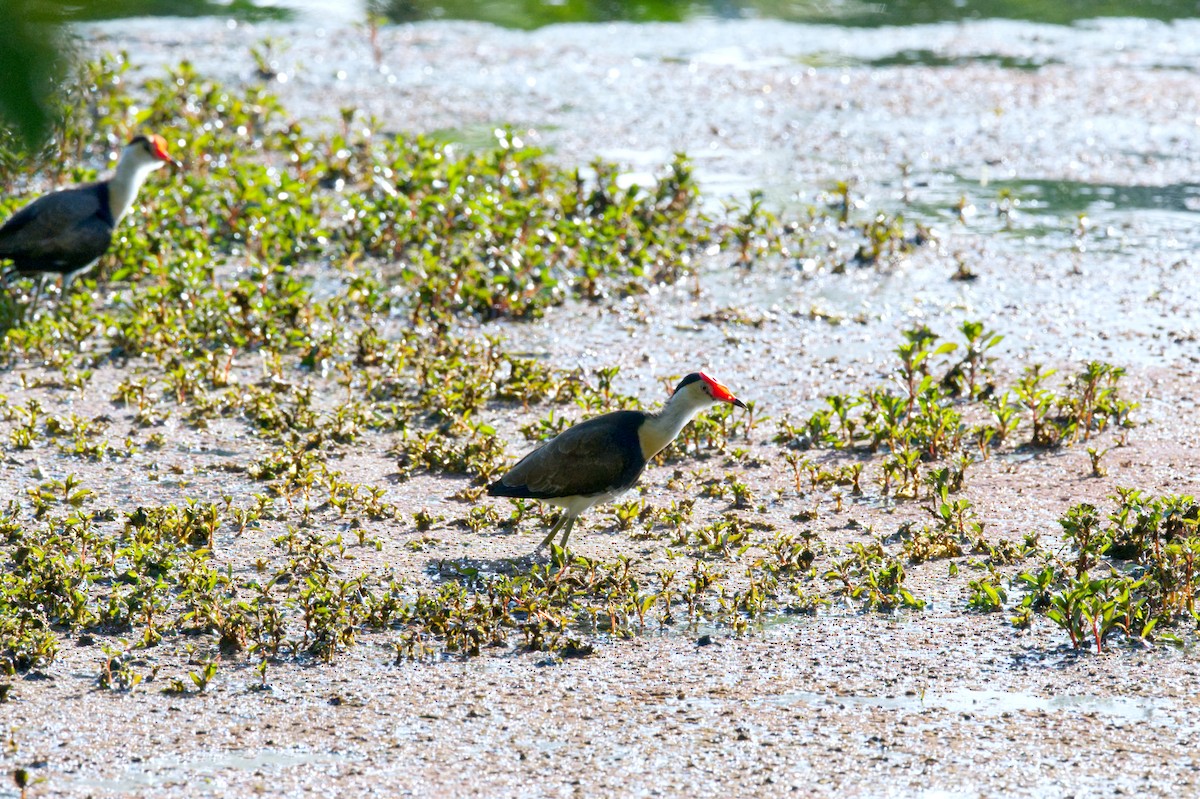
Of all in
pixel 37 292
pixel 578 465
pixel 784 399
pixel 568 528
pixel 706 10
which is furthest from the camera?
pixel 706 10

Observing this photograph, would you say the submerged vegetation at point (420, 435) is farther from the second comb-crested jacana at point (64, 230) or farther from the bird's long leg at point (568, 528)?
the second comb-crested jacana at point (64, 230)

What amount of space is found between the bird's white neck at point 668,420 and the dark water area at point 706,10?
37.1 ft

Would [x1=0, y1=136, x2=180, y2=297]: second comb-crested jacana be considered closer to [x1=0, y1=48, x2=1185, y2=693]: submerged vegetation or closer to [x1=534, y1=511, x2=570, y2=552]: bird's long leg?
[x1=0, y1=48, x2=1185, y2=693]: submerged vegetation

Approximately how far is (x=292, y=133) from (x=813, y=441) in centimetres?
586

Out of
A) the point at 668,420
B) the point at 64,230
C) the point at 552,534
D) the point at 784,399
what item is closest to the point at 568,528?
the point at 552,534

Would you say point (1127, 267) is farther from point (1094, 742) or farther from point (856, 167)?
point (1094, 742)

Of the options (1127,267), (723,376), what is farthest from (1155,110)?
(723,376)

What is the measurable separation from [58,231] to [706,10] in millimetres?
10868

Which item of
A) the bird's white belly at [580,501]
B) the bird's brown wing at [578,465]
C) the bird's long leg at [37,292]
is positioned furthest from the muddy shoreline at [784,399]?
the bird's long leg at [37,292]

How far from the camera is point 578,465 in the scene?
19.4 ft

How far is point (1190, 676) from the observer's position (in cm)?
504

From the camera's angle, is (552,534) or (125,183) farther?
(125,183)

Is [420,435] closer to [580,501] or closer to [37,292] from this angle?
[580,501]

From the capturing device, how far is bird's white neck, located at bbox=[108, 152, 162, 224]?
29.3 ft
